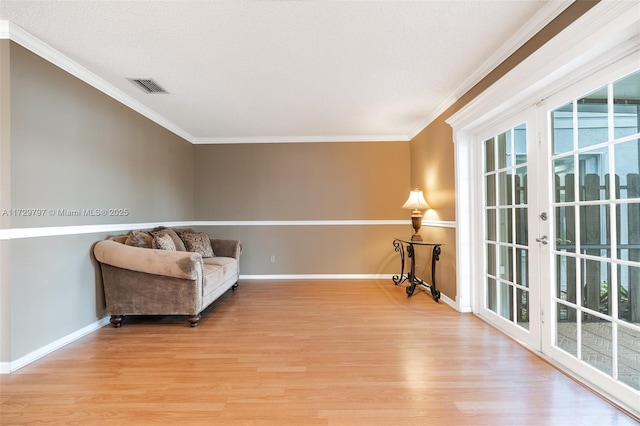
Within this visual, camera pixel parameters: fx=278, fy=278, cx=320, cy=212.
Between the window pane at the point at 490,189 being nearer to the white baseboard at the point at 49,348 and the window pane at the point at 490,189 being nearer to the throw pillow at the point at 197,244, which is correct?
the throw pillow at the point at 197,244

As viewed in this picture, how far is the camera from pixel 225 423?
1434 mm

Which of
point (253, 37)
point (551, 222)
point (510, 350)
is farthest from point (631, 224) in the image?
point (253, 37)

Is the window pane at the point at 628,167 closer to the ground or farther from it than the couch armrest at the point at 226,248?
farther from it

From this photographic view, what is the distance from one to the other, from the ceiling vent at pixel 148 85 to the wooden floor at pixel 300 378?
2.43 metres

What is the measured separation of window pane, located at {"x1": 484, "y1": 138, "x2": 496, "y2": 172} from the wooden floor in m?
1.54

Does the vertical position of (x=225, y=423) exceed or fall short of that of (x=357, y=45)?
it falls short

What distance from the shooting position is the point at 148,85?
9.41 feet

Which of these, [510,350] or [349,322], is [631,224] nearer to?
[510,350]

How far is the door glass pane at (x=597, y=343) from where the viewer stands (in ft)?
5.42

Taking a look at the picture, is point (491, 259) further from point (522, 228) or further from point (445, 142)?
point (445, 142)

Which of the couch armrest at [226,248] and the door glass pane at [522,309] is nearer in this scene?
the door glass pane at [522,309]

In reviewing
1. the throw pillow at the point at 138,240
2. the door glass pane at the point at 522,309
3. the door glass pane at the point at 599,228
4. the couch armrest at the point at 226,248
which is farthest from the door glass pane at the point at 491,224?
the throw pillow at the point at 138,240

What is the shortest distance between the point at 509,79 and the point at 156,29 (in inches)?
104

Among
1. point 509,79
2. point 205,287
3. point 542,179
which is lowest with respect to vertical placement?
point 205,287
